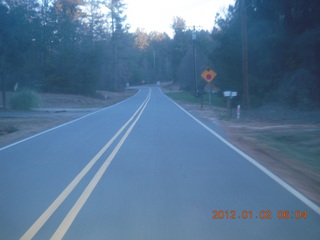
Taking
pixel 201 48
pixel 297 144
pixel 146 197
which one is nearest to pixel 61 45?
pixel 201 48

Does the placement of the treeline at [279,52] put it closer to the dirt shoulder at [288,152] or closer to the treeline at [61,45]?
the dirt shoulder at [288,152]

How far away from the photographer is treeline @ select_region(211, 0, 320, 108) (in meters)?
31.2

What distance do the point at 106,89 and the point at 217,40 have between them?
158 feet

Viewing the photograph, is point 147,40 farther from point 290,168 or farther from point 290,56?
point 290,168

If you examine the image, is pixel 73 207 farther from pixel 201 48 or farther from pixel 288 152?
pixel 201 48

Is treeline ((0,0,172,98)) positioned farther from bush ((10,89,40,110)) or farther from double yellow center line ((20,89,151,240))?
double yellow center line ((20,89,151,240))

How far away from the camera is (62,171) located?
9.47 metres

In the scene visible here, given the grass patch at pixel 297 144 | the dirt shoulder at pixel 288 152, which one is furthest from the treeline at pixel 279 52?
the grass patch at pixel 297 144

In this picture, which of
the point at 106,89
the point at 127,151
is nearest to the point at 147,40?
the point at 106,89

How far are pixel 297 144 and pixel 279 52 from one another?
24165 mm

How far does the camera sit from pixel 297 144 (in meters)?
13.2
